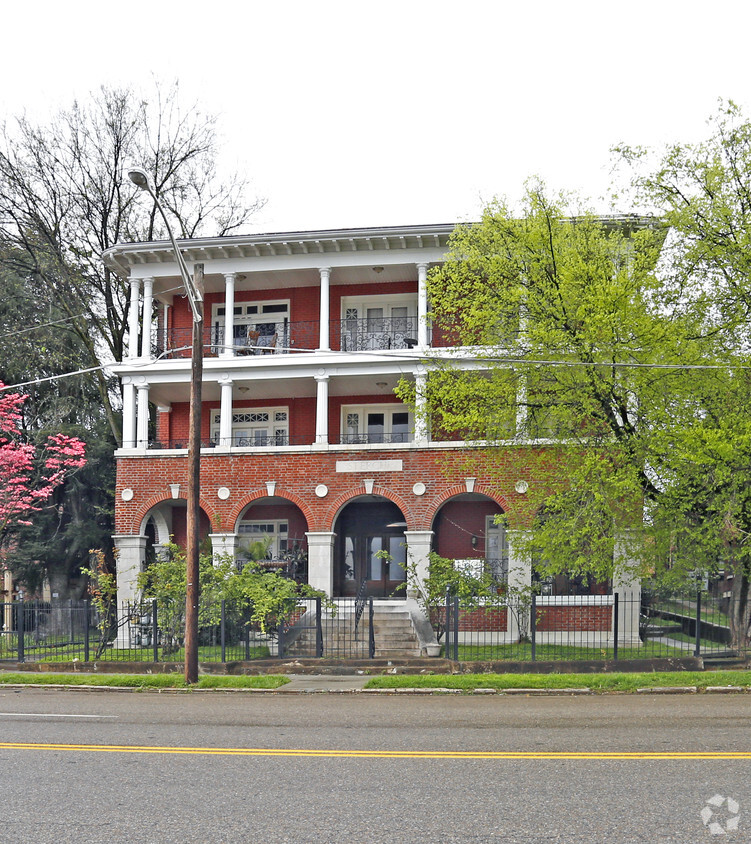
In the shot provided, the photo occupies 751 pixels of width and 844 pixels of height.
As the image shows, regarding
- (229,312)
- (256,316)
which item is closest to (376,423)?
(256,316)

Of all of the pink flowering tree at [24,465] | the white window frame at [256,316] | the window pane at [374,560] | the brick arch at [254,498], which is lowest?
the window pane at [374,560]

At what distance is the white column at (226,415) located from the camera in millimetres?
30359

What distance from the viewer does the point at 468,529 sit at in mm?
30703

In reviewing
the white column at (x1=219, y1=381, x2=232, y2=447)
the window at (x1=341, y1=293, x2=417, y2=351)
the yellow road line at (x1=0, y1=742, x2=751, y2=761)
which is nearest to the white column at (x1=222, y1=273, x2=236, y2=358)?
the white column at (x1=219, y1=381, x2=232, y2=447)

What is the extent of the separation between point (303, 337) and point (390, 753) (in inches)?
911

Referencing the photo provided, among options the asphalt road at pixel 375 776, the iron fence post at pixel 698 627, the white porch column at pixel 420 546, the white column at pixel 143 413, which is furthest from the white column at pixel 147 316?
the asphalt road at pixel 375 776

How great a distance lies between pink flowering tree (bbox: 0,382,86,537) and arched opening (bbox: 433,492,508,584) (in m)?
12.5

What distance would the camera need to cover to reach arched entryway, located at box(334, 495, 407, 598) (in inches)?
1240

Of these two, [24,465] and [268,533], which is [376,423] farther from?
[24,465]

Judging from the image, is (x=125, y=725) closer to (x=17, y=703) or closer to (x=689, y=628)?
(x=17, y=703)

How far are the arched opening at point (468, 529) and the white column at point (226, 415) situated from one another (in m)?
6.99

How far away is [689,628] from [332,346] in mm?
14547

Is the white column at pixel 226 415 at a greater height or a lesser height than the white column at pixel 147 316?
lesser

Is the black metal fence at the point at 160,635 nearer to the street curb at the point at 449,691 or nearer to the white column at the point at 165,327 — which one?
the street curb at the point at 449,691
